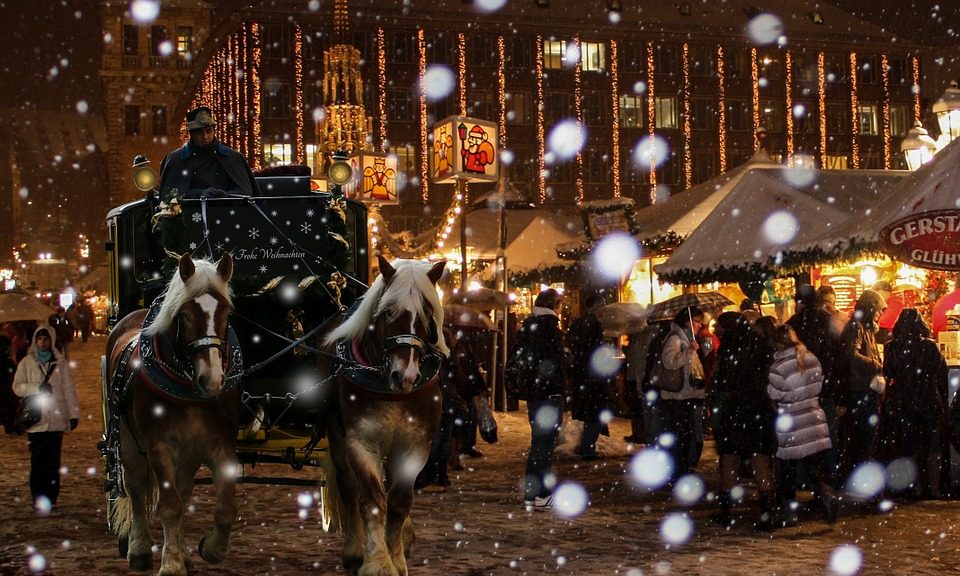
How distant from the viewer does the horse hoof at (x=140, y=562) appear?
7324 millimetres

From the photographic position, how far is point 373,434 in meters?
6.70

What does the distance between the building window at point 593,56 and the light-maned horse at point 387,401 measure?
5780 centimetres

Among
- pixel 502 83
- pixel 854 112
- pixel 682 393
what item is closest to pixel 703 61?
pixel 854 112

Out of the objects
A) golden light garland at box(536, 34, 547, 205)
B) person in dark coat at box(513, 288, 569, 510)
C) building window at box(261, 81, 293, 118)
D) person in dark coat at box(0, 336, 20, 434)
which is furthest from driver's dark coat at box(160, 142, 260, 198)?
golden light garland at box(536, 34, 547, 205)

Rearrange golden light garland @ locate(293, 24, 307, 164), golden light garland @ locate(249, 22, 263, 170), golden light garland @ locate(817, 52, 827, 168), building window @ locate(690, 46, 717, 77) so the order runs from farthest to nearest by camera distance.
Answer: golden light garland @ locate(817, 52, 827, 168)
building window @ locate(690, 46, 717, 77)
golden light garland @ locate(293, 24, 307, 164)
golden light garland @ locate(249, 22, 263, 170)

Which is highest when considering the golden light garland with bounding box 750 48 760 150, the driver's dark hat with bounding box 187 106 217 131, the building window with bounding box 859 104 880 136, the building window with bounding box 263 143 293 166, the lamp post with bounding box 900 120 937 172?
the golden light garland with bounding box 750 48 760 150

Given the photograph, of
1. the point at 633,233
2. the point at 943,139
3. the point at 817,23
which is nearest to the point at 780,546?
the point at 943,139

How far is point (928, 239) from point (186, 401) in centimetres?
740

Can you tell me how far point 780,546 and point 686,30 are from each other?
57920mm

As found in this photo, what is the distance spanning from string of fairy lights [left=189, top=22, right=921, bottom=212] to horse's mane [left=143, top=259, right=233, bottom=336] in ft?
172

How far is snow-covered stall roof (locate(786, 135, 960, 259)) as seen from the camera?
1120 cm

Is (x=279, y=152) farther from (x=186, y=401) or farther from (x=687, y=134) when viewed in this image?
(x=186, y=401)

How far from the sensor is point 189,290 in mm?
6730

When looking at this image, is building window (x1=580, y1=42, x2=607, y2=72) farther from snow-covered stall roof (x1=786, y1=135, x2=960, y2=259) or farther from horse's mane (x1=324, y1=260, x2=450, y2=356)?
horse's mane (x1=324, y1=260, x2=450, y2=356)
